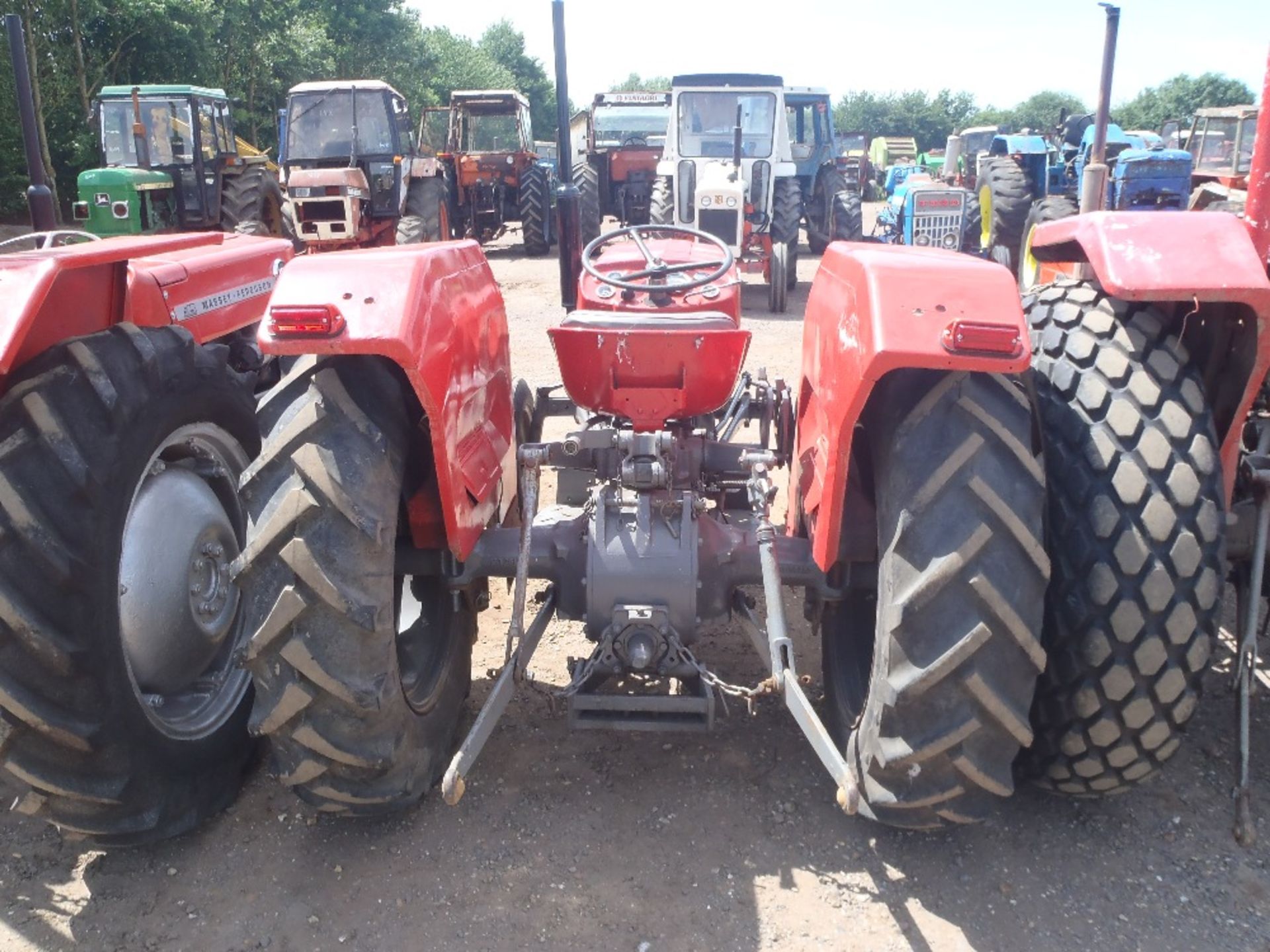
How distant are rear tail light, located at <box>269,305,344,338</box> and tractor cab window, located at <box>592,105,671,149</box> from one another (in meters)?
14.4

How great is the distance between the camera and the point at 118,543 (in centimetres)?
227

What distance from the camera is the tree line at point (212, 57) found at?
18.0 meters

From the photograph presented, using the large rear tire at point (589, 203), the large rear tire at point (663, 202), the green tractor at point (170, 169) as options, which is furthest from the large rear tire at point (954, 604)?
the green tractor at point (170, 169)

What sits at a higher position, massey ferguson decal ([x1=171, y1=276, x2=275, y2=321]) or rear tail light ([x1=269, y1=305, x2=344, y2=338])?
rear tail light ([x1=269, y1=305, x2=344, y2=338])

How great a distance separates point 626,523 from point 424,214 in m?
9.84

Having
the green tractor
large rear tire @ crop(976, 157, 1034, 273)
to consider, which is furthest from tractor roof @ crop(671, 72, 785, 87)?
the green tractor

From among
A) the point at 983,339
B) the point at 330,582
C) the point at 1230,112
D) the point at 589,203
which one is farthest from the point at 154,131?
the point at 983,339

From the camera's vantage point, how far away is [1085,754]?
2289 mm

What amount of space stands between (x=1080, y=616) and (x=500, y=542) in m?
1.40

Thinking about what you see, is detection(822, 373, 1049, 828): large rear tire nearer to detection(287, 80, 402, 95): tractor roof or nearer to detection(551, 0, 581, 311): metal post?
detection(551, 0, 581, 311): metal post

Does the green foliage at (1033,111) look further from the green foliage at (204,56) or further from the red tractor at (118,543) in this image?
the red tractor at (118,543)

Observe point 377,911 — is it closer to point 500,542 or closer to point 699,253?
point 500,542

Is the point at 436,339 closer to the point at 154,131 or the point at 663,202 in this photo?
the point at 663,202

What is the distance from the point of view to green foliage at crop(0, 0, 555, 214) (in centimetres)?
1814
